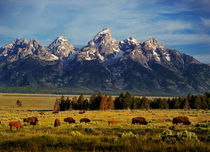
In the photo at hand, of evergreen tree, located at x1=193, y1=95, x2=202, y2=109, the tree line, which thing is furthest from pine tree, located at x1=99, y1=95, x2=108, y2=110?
evergreen tree, located at x1=193, y1=95, x2=202, y2=109

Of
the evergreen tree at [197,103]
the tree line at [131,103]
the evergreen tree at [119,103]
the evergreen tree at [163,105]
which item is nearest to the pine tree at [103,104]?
the tree line at [131,103]

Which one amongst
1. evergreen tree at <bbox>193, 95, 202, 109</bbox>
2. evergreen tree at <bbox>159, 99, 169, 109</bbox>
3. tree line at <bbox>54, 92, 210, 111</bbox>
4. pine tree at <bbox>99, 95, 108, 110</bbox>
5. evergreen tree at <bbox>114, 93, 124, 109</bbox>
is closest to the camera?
pine tree at <bbox>99, 95, 108, 110</bbox>

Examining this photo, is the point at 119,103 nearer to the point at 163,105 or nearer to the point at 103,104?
the point at 103,104

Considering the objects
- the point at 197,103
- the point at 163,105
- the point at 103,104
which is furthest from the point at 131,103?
the point at 197,103

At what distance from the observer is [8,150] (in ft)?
36.1

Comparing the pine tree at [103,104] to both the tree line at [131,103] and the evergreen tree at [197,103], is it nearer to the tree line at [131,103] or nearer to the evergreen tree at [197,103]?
the tree line at [131,103]

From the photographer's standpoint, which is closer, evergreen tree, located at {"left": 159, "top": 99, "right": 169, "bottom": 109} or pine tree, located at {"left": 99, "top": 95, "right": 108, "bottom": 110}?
pine tree, located at {"left": 99, "top": 95, "right": 108, "bottom": 110}

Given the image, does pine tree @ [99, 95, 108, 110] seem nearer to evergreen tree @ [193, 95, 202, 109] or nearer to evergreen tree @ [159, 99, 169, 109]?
evergreen tree @ [159, 99, 169, 109]

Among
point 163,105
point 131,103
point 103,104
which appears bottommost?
point 163,105

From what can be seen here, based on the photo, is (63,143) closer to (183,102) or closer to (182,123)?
(182,123)

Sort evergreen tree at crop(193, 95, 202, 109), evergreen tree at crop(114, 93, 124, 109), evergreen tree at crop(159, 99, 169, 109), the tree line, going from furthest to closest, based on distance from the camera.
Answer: evergreen tree at crop(114, 93, 124, 109) → evergreen tree at crop(159, 99, 169, 109) → evergreen tree at crop(193, 95, 202, 109) → the tree line

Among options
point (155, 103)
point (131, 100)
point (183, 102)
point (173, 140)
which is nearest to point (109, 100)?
point (131, 100)

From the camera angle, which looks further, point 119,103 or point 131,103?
point 119,103

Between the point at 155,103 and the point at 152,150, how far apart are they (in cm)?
10472
